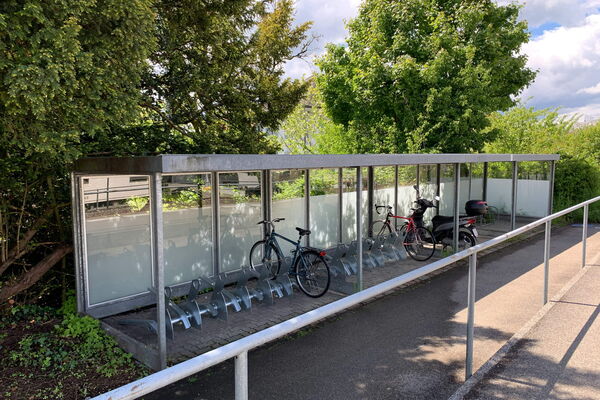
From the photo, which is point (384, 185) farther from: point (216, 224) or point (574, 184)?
point (574, 184)

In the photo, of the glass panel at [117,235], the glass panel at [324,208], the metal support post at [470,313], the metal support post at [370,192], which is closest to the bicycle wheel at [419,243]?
the metal support post at [370,192]

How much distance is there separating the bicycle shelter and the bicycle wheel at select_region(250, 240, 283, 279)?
0.15 metres

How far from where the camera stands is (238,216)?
6992 millimetres

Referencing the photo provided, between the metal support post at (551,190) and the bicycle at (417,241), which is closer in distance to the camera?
the bicycle at (417,241)

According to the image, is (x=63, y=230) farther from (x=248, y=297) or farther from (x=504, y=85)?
(x=504, y=85)

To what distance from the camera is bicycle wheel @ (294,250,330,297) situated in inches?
246

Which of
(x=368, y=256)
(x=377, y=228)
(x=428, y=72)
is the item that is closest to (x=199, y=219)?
(x=368, y=256)

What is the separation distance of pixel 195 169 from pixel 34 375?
2.39 metres

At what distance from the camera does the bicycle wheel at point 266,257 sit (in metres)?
6.85

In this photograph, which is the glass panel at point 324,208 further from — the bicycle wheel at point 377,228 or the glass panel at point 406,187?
the glass panel at point 406,187

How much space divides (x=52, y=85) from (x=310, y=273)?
4019 millimetres

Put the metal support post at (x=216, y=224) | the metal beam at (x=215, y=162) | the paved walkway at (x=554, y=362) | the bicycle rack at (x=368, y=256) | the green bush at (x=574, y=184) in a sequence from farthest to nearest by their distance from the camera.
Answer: the green bush at (x=574, y=184), the bicycle rack at (x=368, y=256), the metal support post at (x=216, y=224), the metal beam at (x=215, y=162), the paved walkway at (x=554, y=362)

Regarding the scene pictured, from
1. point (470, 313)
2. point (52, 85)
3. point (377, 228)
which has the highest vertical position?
point (52, 85)

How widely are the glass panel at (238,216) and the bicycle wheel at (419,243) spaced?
287 centimetres
